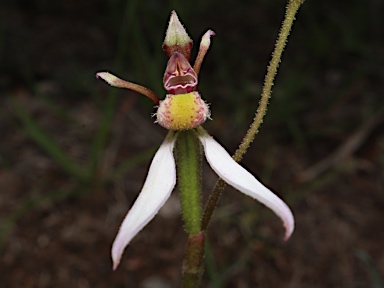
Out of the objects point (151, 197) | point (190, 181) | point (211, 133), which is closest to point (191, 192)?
point (190, 181)

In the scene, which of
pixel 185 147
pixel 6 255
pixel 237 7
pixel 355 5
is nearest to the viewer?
pixel 185 147

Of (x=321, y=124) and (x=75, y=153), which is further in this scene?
(x=321, y=124)

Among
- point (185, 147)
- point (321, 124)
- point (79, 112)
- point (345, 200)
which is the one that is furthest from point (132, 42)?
point (185, 147)

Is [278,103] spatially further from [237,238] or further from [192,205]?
[192,205]

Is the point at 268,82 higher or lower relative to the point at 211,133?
higher

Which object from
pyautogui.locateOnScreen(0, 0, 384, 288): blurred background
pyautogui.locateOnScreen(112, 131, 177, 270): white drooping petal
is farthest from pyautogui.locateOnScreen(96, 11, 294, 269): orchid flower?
pyautogui.locateOnScreen(0, 0, 384, 288): blurred background

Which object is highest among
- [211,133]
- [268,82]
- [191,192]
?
[268,82]

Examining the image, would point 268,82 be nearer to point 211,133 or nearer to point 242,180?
point 242,180

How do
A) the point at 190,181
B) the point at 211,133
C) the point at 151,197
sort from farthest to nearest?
the point at 211,133 < the point at 190,181 < the point at 151,197
